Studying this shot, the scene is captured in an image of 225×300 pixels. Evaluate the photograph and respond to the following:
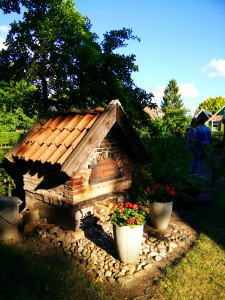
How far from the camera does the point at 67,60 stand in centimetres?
1005

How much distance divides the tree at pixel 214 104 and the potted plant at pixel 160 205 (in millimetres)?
65364

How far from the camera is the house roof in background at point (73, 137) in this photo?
171 inches

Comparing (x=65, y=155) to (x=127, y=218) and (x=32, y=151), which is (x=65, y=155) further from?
(x=127, y=218)

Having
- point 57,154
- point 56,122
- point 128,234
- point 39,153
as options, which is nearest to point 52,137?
point 39,153

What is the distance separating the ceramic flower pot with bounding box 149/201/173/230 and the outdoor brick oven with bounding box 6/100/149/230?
3.34 ft

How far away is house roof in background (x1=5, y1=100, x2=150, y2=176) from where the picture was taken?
4.35m

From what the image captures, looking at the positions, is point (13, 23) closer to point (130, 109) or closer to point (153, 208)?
point (130, 109)

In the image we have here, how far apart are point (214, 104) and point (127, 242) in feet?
229

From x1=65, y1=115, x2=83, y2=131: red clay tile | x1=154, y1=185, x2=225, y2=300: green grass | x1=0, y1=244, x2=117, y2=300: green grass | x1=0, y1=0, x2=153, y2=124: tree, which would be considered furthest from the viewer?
x1=0, y1=0, x2=153, y2=124: tree

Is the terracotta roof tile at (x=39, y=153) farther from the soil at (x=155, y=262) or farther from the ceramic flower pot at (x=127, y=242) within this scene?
the ceramic flower pot at (x=127, y=242)

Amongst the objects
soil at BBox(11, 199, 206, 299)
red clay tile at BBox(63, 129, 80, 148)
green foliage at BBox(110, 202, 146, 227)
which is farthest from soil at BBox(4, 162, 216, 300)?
red clay tile at BBox(63, 129, 80, 148)

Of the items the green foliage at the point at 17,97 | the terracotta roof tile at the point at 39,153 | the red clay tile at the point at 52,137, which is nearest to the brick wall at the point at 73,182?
the terracotta roof tile at the point at 39,153

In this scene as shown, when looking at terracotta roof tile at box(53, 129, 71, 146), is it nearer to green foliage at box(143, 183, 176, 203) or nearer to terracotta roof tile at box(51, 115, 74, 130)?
terracotta roof tile at box(51, 115, 74, 130)

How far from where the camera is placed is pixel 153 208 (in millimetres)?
5137
